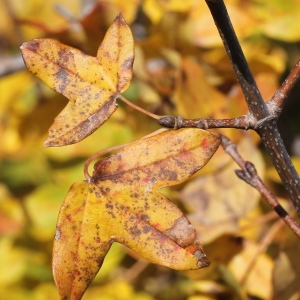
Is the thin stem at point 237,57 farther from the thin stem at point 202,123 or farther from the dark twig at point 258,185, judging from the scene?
the dark twig at point 258,185

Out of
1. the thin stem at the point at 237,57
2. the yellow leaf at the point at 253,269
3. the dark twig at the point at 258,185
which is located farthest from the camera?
the yellow leaf at the point at 253,269

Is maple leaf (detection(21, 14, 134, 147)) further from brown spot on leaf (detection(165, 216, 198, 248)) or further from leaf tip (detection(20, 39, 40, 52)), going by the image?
brown spot on leaf (detection(165, 216, 198, 248))

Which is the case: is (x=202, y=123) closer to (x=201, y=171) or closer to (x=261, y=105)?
(x=261, y=105)

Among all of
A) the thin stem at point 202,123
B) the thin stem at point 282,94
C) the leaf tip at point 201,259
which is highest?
the thin stem at point 282,94

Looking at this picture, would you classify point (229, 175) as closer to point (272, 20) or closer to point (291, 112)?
point (272, 20)

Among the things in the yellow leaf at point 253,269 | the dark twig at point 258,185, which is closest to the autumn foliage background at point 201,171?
the yellow leaf at point 253,269

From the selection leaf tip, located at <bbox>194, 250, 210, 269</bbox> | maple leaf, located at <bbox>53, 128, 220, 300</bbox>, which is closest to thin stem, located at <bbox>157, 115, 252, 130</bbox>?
maple leaf, located at <bbox>53, 128, 220, 300</bbox>

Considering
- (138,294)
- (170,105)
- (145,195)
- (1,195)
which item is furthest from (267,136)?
(1,195)
